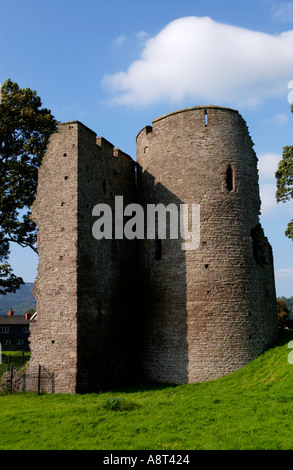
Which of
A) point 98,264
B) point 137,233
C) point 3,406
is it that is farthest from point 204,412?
point 137,233

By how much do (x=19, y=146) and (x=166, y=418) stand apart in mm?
18090

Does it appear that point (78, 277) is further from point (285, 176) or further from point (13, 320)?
point (13, 320)

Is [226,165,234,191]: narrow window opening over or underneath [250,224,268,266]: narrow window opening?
over

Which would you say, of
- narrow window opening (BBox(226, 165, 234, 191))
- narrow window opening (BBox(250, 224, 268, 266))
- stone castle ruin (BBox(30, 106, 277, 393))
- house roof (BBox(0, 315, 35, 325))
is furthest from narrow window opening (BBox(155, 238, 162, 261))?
house roof (BBox(0, 315, 35, 325))

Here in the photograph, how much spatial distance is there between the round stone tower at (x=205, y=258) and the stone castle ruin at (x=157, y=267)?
0.05 metres

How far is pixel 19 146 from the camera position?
24.0m

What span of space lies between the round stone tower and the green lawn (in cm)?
159

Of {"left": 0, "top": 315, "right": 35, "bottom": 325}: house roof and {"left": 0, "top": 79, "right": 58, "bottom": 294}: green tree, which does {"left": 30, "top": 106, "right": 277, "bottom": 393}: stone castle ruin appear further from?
{"left": 0, "top": 315, "right": 35, "bottom": 325}: house roof

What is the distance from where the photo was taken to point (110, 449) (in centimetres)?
920

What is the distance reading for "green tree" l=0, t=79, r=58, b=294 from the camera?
23016 mm

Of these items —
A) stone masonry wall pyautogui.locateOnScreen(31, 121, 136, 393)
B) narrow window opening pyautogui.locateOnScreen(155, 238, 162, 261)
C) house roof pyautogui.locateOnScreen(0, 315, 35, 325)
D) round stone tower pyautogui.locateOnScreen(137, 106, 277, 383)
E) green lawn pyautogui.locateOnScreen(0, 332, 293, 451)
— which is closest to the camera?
green lawn pyautogui.locateOnScreen(0, 332, 293, 451)
